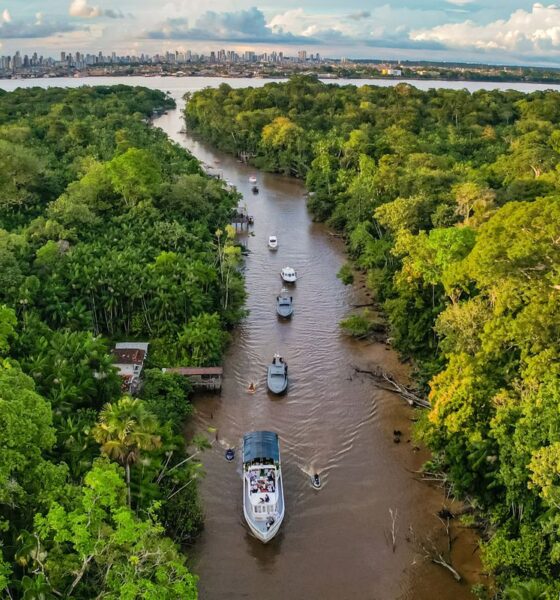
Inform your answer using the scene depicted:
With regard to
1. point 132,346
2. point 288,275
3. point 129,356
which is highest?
point 129,356

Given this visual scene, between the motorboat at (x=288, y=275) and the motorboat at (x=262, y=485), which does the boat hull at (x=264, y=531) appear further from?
the motorboat at (x=288, y=275)

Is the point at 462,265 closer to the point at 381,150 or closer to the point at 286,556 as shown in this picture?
the point at 286,556

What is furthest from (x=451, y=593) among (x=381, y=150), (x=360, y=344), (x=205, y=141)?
(x=205, y=141)

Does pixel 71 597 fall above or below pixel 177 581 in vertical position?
below

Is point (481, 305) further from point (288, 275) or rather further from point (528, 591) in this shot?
point (288, 275)

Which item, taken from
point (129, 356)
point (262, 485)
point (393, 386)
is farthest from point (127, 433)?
point (393, 386)

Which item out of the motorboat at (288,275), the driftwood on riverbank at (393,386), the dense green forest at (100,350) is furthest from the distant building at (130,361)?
the motorboat at (288,275)
